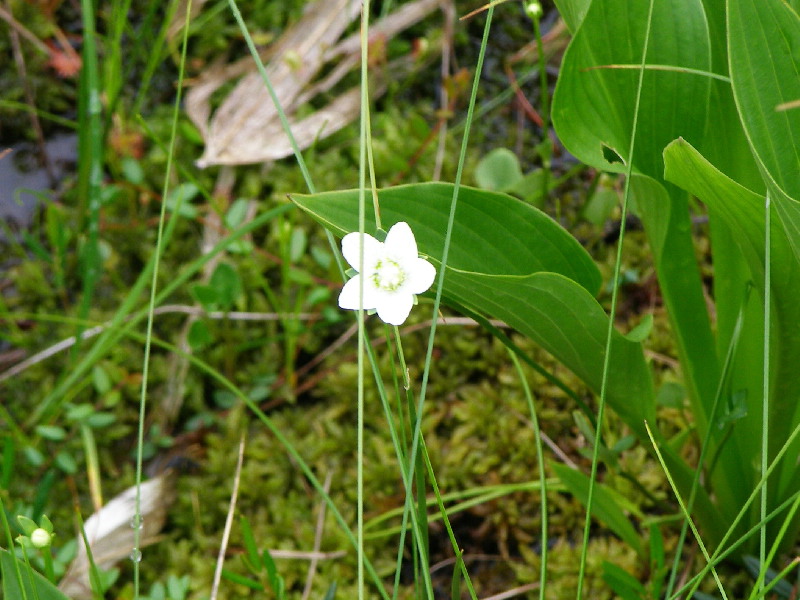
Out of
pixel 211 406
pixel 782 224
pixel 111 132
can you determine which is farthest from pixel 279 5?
pixel 782 224

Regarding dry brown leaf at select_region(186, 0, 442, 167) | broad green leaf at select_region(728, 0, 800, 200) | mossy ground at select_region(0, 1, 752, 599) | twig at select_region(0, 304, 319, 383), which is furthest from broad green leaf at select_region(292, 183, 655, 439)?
dry brown leaf at select_region(186, 0, 442, 167)

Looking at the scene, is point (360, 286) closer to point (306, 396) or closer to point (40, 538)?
point (40, 538)

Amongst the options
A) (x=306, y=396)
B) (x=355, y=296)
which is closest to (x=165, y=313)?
(x=306, y=396)

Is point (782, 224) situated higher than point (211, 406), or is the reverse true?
point (782, 224)

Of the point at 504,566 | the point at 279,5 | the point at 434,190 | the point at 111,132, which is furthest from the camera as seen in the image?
the point at 279,5

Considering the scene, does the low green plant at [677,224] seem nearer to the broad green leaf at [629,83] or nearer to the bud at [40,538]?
the broad green leaf at [629,83]

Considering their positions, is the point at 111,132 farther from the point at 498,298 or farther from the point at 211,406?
the point at 498,298
